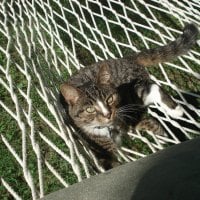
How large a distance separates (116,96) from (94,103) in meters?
0.12

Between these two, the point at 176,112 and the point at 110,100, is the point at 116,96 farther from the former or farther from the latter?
the point at 176,112

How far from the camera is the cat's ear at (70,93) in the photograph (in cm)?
174

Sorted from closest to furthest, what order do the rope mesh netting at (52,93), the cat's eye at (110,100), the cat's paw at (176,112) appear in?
the rope mesh netting at (52,93) → the cat's eye at (110,100) → the cat's paw at (176,112)

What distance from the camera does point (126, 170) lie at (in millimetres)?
934

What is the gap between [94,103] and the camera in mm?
1819

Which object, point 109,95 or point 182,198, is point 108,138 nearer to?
point 109,95

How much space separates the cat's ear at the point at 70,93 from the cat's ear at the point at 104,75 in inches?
4.6

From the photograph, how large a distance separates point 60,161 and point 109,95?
0.50 metres

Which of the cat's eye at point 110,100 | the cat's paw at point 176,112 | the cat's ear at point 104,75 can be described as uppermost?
the cat's ear at point 104,75

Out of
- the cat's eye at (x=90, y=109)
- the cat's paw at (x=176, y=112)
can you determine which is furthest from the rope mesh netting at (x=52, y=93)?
the cat's eye at (x=90, y=109)

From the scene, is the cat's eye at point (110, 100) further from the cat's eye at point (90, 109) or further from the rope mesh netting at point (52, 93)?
the rope mesh netting at point (52, 93)

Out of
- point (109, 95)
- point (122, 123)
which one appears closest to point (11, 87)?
point (109, 95)

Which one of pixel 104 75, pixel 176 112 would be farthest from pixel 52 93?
pixel 176 112

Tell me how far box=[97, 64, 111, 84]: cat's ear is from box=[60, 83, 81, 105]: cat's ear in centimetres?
12
